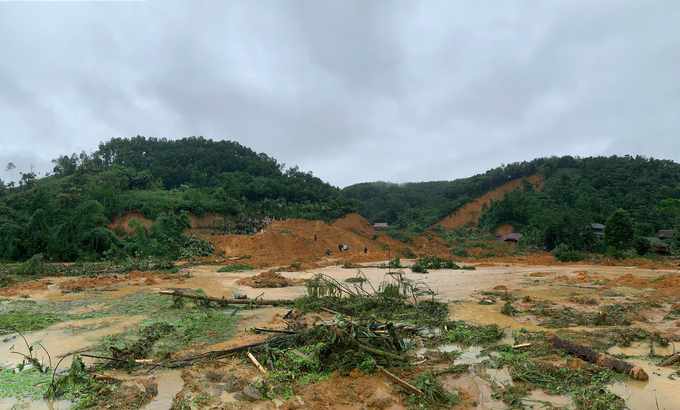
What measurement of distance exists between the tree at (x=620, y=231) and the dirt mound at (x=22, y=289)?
137ft

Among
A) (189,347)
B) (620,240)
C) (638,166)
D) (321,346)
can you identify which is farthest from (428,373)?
(638,166)

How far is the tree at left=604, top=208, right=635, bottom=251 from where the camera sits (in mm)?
31281

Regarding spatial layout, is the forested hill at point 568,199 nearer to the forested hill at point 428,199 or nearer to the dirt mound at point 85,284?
the forested hill at point 428,199

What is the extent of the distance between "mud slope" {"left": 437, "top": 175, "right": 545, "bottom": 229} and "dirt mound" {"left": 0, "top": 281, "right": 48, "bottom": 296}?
71.3m

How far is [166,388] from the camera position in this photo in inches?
213

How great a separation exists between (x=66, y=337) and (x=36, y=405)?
145 inches

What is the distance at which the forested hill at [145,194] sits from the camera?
1050 inches

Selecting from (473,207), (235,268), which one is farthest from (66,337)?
(473,207)

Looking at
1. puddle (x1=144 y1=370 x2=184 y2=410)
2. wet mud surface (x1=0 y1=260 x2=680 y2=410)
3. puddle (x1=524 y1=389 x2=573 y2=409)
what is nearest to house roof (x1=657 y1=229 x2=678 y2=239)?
wet mud surface (x1=0 y1=260 x2=680 y2=410)

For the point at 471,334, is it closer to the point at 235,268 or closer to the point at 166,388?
the point at 166,388

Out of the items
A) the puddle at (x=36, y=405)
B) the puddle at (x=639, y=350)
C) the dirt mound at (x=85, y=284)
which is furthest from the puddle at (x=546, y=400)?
the dirt mound at (x=85, y=284)

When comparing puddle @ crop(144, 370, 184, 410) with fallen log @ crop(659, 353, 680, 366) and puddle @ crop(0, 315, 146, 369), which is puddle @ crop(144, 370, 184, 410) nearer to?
puddle @ crop(0, 315, 146, 369)

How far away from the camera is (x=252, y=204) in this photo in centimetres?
5747

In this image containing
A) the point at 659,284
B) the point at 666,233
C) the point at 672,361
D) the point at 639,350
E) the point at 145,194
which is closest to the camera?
the point at 672,361
